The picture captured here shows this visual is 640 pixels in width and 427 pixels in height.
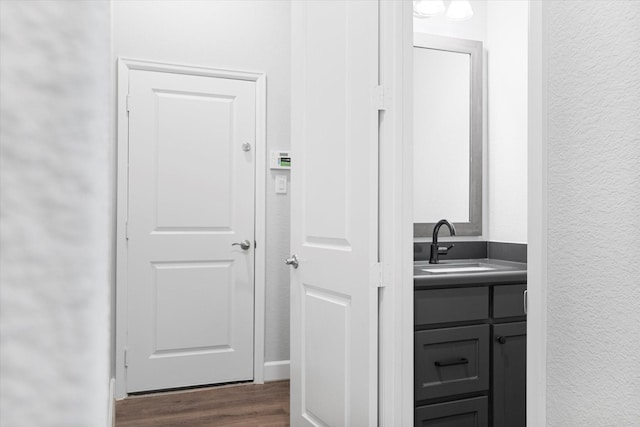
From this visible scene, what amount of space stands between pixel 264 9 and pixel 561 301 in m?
2.98

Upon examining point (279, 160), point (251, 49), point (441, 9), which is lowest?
point (279, 160)

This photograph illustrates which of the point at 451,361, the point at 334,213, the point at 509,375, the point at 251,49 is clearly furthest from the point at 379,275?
the point at 251,49

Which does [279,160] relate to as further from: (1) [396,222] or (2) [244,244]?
(1) [396,222]

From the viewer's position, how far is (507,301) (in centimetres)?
233

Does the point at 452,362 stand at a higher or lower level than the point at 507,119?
lower

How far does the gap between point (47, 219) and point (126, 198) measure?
3.43 metres

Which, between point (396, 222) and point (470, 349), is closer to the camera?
point (396, 222)

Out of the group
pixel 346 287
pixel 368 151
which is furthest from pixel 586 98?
pixel 346 287

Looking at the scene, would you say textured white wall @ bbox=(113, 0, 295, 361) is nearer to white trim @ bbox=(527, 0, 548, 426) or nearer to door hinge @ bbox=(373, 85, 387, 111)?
door hinge @ bbox=(373, 85, 387, 111)

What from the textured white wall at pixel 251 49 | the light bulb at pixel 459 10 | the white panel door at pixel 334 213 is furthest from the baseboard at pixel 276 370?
the light bulb at pixel 459 10

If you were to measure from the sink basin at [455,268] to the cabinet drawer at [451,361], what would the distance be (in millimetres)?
398

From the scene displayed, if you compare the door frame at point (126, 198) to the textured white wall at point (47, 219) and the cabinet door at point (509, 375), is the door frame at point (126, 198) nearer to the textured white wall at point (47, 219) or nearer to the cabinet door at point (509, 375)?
the cabinet door at point (509, 375)

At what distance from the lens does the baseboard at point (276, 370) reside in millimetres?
3572

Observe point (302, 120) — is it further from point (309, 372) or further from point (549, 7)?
point (549, 7)
